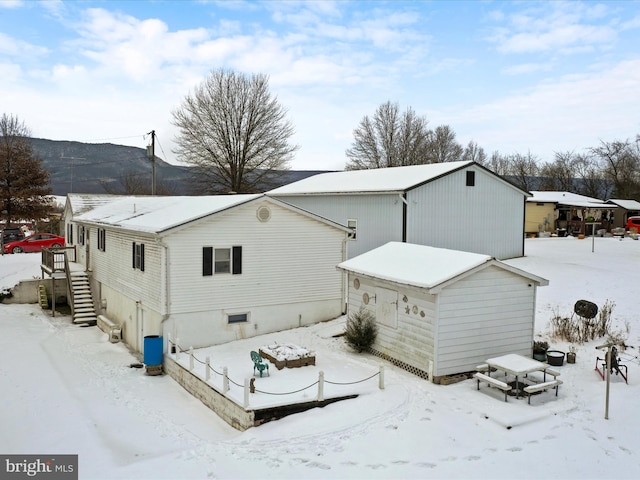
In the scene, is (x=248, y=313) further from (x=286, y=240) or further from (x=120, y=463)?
(x=120, y=463)

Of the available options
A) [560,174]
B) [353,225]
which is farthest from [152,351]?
[560,174]

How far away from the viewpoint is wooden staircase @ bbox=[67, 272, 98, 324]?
75.9 feet

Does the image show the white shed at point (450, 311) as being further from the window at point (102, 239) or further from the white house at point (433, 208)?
the window at point (102, 239)

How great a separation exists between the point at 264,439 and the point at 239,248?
832cm

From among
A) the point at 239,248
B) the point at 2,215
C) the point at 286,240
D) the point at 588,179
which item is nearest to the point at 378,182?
the point at 286,240

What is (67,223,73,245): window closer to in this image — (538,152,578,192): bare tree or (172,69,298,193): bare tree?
(172,69,298,193): bare tree

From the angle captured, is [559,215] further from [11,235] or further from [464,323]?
[11,235]

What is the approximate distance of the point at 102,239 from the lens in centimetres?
2328

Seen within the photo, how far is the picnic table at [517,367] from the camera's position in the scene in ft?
38.4

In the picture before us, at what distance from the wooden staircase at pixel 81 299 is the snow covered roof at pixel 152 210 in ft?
9.14

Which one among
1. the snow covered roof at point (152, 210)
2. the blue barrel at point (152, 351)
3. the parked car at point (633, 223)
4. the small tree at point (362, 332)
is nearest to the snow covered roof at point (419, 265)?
the small tree at point (362, 332)

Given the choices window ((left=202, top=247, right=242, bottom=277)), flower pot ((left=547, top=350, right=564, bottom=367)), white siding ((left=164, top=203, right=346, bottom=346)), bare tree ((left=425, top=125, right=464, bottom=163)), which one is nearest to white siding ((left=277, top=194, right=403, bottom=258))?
white siding ((left=164, top=203, right=346, bottom=346))

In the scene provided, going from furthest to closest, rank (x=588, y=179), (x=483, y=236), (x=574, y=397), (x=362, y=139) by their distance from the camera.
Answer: (x=588, y=179), (x=362, y=139), (x=483, y=236), (x=574, y=397)

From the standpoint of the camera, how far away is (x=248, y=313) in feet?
58.9
